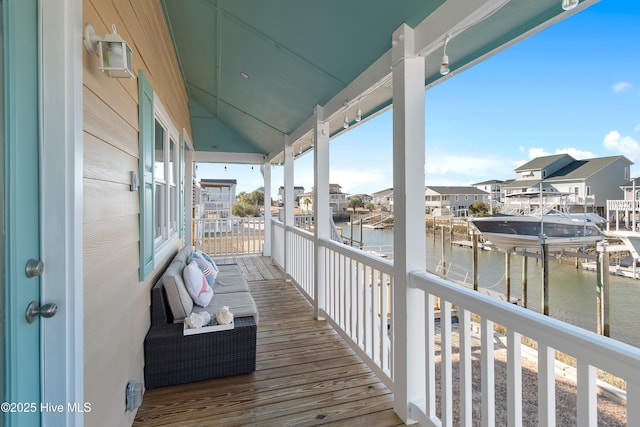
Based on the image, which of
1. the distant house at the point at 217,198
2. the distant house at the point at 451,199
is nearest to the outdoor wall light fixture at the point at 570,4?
the distant house at the point at 451,199

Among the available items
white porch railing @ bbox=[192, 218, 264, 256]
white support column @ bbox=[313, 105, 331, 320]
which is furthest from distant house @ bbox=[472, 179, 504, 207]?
white porch railing @ bbox=[192, 218, 264, 256]

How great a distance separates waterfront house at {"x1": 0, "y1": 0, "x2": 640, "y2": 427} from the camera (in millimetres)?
991

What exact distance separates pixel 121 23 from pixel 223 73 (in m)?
2.70

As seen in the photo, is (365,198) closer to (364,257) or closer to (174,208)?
(364,257)

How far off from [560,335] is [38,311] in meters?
1.75

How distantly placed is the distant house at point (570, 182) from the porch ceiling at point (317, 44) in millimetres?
685

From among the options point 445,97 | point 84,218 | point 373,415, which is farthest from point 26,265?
point 445,97

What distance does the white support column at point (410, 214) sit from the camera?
6.13 feet

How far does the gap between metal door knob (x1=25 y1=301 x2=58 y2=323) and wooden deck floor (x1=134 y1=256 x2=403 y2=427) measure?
1.29 metres

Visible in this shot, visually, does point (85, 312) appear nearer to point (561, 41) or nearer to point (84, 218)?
point (84, 218)

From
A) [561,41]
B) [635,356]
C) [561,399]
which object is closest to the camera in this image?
[635,356]

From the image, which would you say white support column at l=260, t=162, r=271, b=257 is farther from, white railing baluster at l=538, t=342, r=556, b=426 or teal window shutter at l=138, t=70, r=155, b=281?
white railing baluster at l=538, t=342, r=556, b=426

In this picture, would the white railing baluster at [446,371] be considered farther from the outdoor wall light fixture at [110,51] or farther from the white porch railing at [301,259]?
the white porch railing at [301,259]

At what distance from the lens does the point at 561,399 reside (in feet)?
9.35
